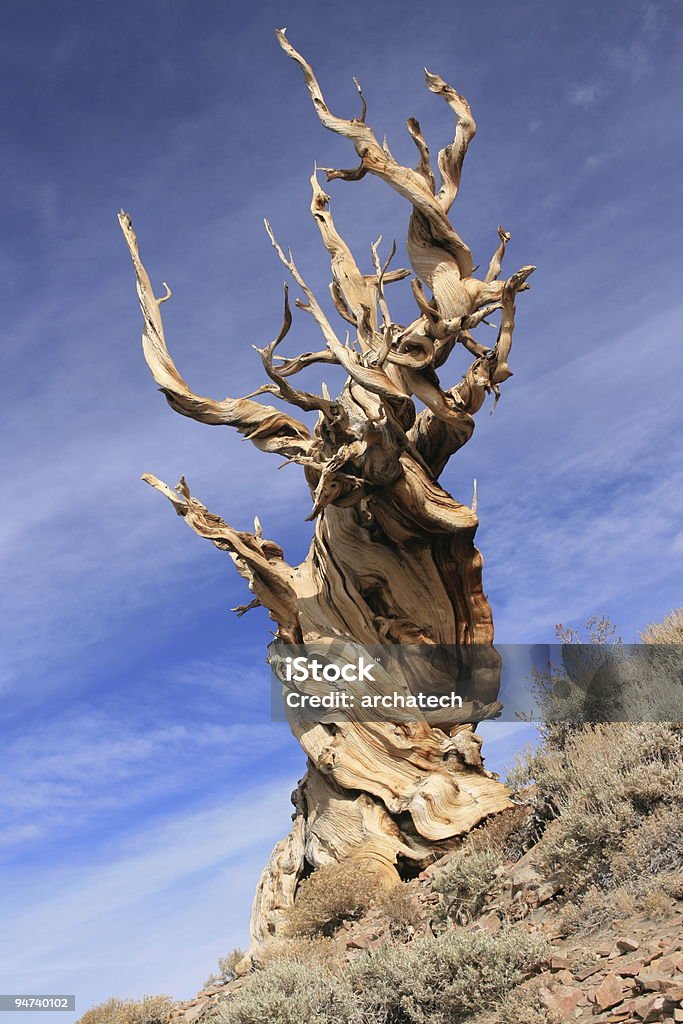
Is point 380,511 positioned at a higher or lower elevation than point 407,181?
lower

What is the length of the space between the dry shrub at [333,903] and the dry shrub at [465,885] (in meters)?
0.79

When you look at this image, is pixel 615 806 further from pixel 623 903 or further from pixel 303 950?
pixel 303 950

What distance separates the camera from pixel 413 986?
538 cm

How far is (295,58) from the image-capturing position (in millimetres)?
10320

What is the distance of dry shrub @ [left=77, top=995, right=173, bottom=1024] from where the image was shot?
8188 millimetres

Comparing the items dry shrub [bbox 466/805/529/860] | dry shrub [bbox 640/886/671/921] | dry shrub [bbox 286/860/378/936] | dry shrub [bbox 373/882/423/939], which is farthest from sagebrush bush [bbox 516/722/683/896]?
dry shrub [bbox 286/860/378/936]

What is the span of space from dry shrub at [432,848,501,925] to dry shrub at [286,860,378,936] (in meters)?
0.79

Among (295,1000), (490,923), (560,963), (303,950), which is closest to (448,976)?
(560,963)

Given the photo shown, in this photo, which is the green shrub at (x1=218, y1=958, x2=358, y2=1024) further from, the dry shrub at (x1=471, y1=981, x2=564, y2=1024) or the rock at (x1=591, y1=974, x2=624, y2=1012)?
the rock at (x1=591, y1=974, x2=624, y2=1012)

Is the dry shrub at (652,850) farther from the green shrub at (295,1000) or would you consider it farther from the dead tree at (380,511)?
the dead tree at (380,511)

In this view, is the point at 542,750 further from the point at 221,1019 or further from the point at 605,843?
the point at 221,1019

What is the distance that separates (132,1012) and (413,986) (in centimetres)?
406

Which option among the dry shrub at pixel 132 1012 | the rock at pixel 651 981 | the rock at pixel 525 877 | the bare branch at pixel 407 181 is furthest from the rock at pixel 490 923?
the bare branch at pixel 407 181

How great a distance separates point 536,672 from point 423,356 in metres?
3.34
